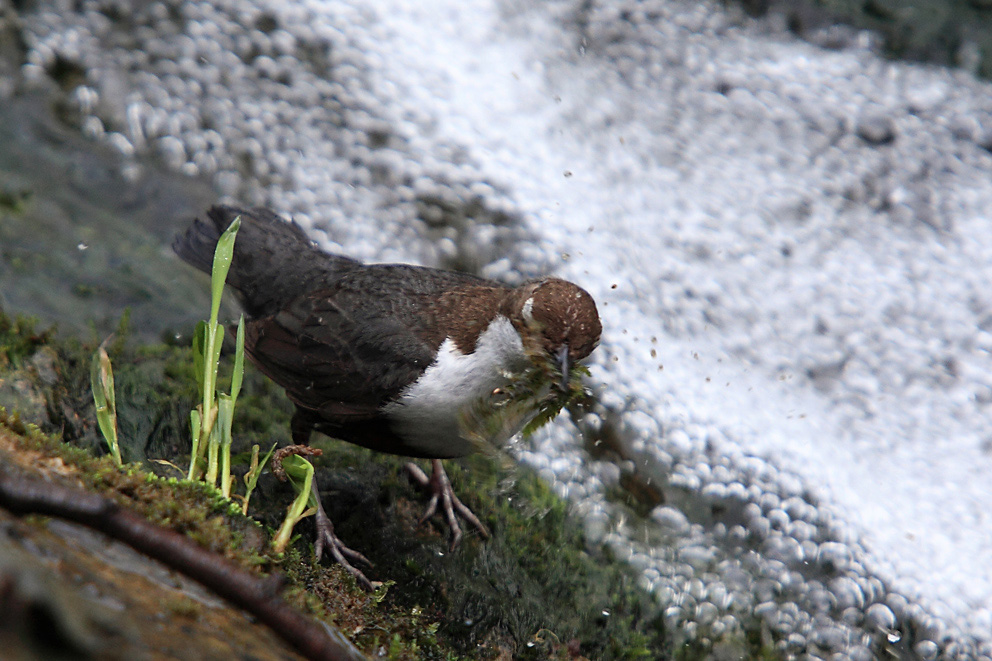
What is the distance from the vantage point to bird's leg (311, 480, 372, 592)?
2444 millimetres

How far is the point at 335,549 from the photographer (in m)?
2.53

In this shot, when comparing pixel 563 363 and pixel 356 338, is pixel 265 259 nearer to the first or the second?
pixel 356 338

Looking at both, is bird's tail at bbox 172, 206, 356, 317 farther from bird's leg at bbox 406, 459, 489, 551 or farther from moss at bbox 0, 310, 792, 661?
bird's leg at bbox 406, 459, 489, 551

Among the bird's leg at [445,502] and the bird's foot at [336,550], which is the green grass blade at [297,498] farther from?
the bird's leg at [445,502]

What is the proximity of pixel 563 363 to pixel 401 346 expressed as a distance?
1.98ft

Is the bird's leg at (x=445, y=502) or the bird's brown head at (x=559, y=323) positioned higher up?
the bird's brown head at (x=559, y=323)

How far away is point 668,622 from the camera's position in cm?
313

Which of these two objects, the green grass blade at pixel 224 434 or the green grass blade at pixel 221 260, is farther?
the green grass blade at pixel 221 260

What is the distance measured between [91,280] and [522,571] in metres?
2.28

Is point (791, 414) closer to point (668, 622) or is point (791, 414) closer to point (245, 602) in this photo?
point (668, 622)

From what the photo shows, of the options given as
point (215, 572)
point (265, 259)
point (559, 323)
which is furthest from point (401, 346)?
point (215, 572)

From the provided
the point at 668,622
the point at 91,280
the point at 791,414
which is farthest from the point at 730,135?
the point at 91,280

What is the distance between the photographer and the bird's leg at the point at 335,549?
2.44 meters

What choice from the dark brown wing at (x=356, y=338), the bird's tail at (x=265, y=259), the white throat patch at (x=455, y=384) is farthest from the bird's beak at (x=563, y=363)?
the bird's tail at (x=265, y=259)
